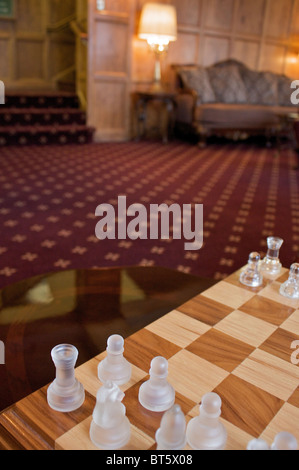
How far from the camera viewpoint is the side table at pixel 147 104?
6934 millimetres

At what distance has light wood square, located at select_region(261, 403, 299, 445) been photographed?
87cm

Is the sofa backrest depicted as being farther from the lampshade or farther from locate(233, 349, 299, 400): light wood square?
locate(233, 349, 299, 400): light wood square

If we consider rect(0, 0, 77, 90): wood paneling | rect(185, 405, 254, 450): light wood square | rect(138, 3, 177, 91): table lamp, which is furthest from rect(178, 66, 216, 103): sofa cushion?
rect(185, 405, 254, 450): light wood square

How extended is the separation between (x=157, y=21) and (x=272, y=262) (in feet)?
18.9

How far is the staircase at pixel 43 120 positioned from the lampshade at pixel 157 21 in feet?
5.18

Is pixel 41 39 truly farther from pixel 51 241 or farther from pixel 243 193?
pixel 51 241

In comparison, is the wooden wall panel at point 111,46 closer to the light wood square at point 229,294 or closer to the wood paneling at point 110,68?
the wood paneling at point 110,68

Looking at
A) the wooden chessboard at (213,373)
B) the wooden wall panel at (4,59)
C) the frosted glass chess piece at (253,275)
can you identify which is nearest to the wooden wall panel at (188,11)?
the wooden wall panel at (4,59)

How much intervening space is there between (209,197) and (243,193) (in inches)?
17.0

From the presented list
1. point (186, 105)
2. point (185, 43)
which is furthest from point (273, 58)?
point (186, 105)

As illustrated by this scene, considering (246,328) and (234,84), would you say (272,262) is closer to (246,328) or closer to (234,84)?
(246,328)

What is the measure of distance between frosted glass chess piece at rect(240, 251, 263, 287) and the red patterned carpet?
1.17m

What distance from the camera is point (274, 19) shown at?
27.1ft
